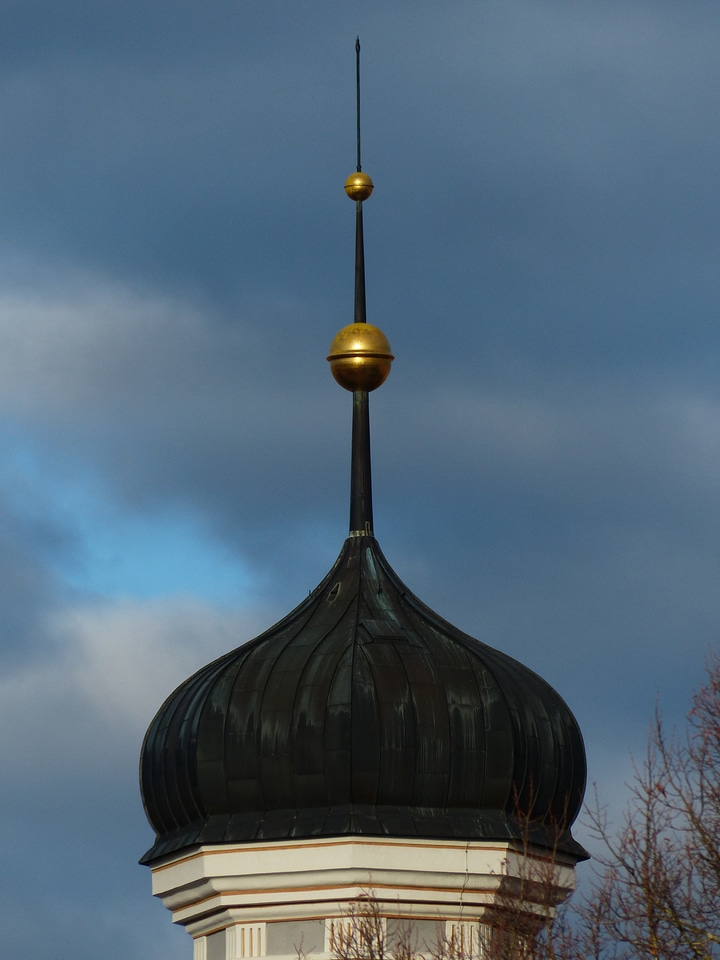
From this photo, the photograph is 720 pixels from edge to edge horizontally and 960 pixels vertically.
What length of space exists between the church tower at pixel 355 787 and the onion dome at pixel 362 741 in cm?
2

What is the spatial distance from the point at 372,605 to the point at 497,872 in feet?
11.9

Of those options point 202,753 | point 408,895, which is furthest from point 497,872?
point 202,753

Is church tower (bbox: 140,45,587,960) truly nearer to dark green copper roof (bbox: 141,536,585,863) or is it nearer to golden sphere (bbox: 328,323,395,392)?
dark green copper roof (bbox: 141,536,585,863)

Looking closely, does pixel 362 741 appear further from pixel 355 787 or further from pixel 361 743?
pixel 355 787

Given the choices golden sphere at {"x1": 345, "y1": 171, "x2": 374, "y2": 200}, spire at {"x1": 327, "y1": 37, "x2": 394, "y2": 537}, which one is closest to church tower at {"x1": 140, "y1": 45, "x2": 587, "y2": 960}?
spire at {"x1": 327, "y1": 37, "x2": 394, "y2": 537}

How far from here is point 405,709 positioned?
130 feet

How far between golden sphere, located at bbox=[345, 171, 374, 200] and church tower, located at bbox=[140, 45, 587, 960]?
585cm

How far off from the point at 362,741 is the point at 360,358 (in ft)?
18.8

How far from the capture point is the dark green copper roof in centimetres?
3928

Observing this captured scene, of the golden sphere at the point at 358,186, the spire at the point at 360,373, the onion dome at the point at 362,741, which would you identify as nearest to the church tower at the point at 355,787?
the onion dome at the point at 362,741

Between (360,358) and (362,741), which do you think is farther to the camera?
(360,358)

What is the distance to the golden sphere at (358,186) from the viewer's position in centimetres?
4466

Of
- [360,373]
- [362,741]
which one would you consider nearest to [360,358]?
[360,373]

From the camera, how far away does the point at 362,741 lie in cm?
3925
